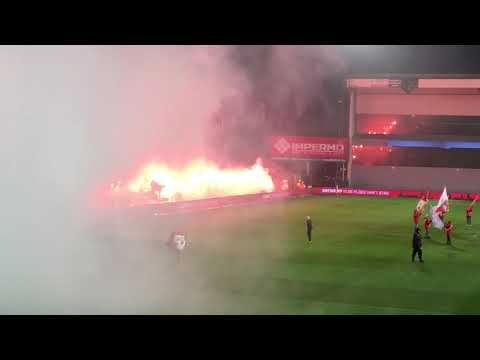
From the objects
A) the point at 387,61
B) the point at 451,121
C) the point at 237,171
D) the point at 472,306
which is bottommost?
the point at 472,306

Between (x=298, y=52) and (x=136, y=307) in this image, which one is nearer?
(x=136, y=307)

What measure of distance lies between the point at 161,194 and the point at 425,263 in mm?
14559

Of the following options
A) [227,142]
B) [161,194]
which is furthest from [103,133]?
[227,142]

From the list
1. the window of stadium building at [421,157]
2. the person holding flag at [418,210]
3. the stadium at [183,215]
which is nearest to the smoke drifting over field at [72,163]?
the stadium at [183,215]

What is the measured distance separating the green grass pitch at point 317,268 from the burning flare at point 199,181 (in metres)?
2.25

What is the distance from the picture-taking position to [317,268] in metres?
15.3

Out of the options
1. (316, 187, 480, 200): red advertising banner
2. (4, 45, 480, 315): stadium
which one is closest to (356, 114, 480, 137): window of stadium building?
(316, 187, 480, 200): red advertising banner

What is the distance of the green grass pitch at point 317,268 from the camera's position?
11.9 metres

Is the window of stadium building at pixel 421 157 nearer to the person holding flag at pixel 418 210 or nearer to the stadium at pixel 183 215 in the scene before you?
the stadium at pixel 183 215

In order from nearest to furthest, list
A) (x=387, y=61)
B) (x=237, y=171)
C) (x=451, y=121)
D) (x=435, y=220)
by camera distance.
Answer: (x=435, y=220) → (x=237, y=171) → (x=387, y=61) → (x=451, y=121)

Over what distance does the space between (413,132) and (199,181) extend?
21.5 m

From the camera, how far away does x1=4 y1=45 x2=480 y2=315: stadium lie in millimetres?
11281

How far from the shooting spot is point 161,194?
28188mm

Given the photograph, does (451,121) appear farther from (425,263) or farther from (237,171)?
(425,263)
